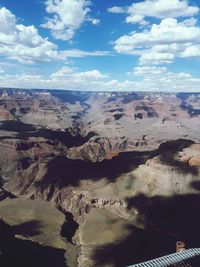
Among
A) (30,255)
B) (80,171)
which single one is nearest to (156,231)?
(30,255)

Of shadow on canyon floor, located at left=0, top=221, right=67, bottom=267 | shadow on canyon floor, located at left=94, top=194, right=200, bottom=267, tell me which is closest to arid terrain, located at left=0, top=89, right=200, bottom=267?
shadow on canyon floor, located at left=94, top=194, right=200, bottom=267

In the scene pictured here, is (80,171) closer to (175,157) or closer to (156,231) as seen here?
(175,157)

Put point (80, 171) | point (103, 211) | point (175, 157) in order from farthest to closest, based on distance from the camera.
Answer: point (80, 171)
point (175, 157)
point (103, 211)

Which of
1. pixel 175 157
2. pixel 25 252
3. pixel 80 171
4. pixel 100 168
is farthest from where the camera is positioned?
pixel 100 168

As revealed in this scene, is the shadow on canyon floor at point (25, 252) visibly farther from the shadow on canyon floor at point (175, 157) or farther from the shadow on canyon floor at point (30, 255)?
the shadow on canyon floor at point (175, 157)

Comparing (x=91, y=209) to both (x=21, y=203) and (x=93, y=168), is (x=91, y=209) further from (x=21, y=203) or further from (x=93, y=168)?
(x=93, y=168)

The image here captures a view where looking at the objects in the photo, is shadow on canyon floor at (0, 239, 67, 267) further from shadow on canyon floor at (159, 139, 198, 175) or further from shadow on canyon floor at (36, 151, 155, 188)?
shadow on canyon floor at (159, 139, 198, 175)

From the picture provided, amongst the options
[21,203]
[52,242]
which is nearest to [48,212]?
[21,203]

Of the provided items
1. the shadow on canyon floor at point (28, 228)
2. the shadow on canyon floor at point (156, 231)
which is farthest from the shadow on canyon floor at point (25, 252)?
the shadow on canyon floor at point (156, 231)

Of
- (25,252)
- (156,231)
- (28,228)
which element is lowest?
(28,228)
